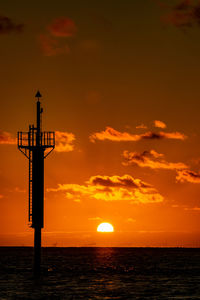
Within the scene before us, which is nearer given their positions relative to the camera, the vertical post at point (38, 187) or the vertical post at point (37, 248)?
the vertical post at point (38, 187)

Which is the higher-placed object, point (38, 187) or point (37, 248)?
point (38, 187)

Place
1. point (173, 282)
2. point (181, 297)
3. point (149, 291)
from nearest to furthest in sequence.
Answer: point (181, 297)
point (149, 291)
point (173, 282)

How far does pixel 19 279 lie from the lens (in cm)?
6250

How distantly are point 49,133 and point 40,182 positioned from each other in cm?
439

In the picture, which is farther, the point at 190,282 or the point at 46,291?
the point at 190,282

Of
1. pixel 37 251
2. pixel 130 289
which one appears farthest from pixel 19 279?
pixel 130 289

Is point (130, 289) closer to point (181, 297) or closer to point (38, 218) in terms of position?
point (181, 297)

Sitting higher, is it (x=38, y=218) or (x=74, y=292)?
(x=38, y=218)

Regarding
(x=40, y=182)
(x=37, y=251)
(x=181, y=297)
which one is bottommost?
(x=181, y=297)

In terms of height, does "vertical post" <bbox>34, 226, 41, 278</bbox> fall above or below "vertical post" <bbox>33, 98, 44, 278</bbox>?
below

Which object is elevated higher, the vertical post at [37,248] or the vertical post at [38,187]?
the vertical post at [38,187]

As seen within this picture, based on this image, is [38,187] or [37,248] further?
[37,248]

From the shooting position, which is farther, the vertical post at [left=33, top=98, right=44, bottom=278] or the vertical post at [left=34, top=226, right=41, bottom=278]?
the vertical post at [left=34, top=226, right=41, bottom=278]

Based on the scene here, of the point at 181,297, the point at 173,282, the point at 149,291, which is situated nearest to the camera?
the point at 181,297
